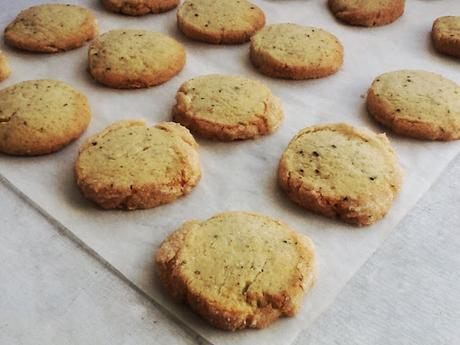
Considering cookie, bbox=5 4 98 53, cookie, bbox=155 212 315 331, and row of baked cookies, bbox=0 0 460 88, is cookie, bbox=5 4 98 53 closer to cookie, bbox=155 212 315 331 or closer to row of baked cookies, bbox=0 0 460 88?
row of baked cookies, bbox=0 0 460 88

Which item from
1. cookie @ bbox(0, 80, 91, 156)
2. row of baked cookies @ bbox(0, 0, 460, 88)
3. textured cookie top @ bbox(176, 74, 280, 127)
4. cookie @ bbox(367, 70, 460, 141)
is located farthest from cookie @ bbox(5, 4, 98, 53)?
cookie @ bbox(367, 70, 460, 141)

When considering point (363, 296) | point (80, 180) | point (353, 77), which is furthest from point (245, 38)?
point (363, 296)

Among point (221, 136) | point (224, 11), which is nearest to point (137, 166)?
point (221, 136)

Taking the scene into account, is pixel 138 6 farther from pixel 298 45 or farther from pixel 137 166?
pixel 137 166

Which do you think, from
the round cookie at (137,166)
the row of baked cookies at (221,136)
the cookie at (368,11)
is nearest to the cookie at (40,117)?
the row of baked cookies at (221,136)

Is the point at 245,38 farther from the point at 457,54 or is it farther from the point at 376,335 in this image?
the point at 376,335

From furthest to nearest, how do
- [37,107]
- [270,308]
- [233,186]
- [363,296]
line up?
[37,107]
[233,186]
[363,296]
[270,308]
